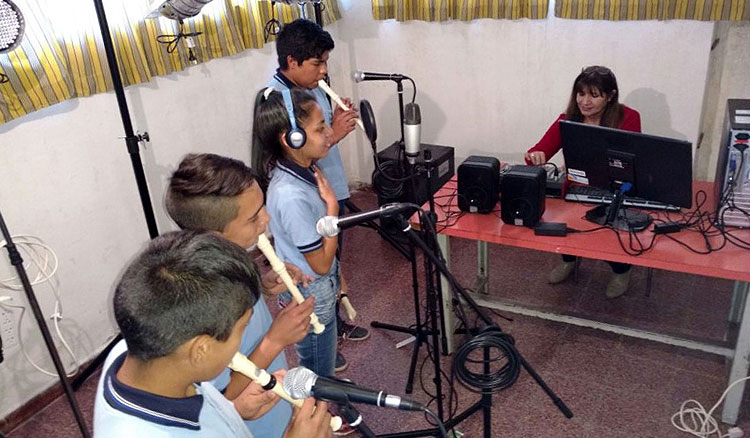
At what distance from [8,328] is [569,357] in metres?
2.50

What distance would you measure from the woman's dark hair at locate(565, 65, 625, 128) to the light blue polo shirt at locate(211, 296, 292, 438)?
1.99 metres

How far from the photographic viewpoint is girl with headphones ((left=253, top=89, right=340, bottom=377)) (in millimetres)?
1800

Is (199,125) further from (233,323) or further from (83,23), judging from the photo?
(233,323)

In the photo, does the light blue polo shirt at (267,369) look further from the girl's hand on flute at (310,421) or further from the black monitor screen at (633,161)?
the black monitor screen at (633,161)

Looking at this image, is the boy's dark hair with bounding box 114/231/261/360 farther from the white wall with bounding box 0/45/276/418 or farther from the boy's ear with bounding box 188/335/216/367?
the white wall with bounding box 0/45/276/418

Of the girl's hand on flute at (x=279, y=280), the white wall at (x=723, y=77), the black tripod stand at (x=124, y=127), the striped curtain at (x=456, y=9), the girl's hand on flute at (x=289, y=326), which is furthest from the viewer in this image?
the striped curtain at (x=456, y=9)

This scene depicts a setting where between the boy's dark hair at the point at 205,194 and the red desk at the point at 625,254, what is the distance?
1230 millimetres

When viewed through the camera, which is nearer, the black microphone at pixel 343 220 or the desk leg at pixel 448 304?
the black microphone at pixel 343 220

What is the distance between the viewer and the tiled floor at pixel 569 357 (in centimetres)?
244

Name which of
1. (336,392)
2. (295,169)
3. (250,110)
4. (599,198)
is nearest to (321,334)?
(295,169)

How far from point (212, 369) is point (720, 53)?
11.5 ft

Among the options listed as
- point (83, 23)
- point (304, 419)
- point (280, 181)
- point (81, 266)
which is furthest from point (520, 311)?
point (83, 23)

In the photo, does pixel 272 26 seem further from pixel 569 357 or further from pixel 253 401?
pixel 253 401

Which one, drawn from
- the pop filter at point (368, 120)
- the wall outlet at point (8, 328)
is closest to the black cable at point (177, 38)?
the pop filter at point (368, 120)
